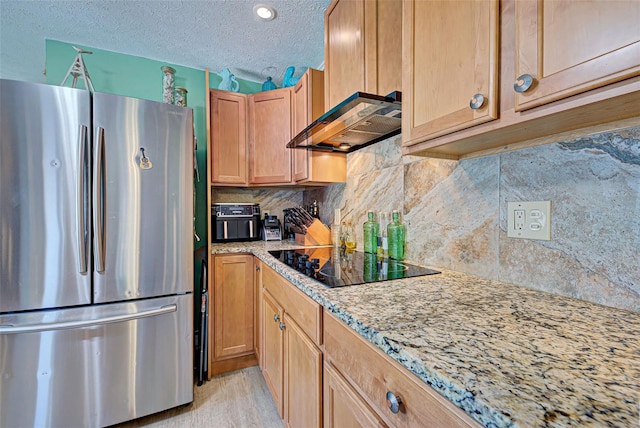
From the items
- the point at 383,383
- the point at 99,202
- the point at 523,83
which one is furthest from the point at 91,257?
the point at 523,83

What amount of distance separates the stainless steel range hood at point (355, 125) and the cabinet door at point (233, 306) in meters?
1.00

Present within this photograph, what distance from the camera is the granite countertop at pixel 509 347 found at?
0.38 m

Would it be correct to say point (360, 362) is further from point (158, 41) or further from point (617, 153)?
point (158, 41)

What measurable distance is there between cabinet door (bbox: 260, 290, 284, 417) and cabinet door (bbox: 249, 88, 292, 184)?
3.19 feet

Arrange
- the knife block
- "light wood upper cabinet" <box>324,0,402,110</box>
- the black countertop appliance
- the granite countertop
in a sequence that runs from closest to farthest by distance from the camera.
→ the granite countertop
"light wood upper cabinet" <box>324,0,402,110</box>
the knife block
the black countertop appliance

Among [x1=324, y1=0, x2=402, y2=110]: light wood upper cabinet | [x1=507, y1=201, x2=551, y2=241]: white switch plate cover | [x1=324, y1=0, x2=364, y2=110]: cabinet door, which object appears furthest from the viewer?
[x1=324, y1=0, x2=364, y2=110]: cabinet door

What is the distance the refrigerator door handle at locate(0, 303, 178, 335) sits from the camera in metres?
1.34

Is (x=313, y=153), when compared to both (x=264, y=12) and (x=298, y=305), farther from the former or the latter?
(x=298, y=305)

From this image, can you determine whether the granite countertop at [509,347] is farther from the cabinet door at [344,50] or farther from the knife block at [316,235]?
the knife block at [316,235]

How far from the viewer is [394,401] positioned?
1.91ft

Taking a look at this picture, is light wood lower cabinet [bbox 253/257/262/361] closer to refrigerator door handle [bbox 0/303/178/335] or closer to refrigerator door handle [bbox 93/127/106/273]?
refrigerator door handle [bbox 0/303/178/335]

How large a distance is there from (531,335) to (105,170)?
1905mm

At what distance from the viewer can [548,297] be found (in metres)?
0.84

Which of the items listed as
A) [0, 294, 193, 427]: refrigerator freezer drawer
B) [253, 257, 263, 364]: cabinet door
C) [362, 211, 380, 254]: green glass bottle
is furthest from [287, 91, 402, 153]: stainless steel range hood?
[0, 294, 193, 427]: refrigerator freezer drawer
